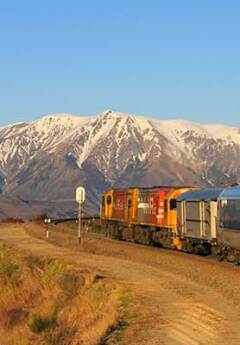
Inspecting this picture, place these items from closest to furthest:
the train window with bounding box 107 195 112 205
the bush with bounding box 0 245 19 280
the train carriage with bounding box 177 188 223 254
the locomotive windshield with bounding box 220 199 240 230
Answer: the locomotive windshield with bounding box 220 199 240 230 → the bush with bounding box 0 245 19 280 → the train carriage with bounding box 177 188 223 254 → the train window with bounding box 107 195 112 205

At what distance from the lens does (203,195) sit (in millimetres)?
37906

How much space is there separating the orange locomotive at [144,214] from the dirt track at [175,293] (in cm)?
428

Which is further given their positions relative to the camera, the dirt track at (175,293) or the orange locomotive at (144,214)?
the orange locomotive at (144,214)

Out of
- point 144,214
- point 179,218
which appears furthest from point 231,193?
point 144,214

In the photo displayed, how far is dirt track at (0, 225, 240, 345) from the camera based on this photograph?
642 inches

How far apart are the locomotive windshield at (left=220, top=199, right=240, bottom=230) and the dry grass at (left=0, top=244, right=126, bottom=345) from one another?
6642mm

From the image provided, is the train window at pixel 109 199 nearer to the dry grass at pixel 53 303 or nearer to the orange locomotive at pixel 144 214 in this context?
the orange locomotive at pixel 144 214

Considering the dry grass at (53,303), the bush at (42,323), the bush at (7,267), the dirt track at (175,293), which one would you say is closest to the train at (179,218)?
the dirt track at (175,293)

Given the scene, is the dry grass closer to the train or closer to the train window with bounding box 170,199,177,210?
the train

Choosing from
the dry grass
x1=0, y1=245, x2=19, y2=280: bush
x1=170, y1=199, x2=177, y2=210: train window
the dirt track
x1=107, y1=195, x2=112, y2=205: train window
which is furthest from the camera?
x1=107, y1=195, x2=112, y2=205: train window

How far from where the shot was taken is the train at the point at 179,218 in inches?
1287

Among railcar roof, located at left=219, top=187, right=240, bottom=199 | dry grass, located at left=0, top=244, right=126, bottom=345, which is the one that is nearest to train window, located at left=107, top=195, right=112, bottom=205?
dry grass, located at left=0, top=244, right=126, bottom=345

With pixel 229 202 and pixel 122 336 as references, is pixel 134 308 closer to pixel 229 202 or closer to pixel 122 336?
pixel 122 336

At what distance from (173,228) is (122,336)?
90.5 feet
